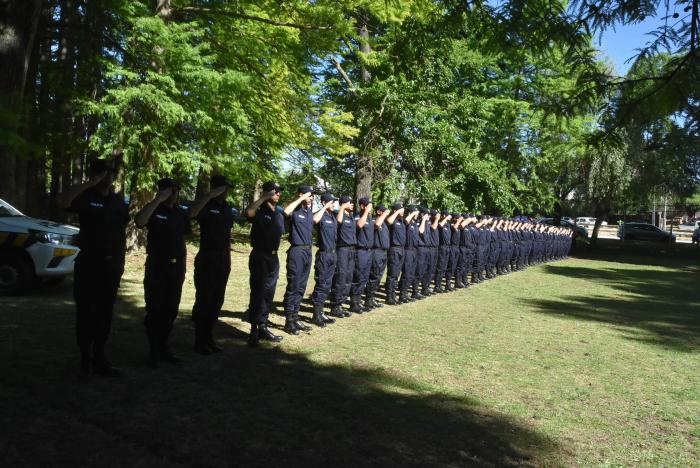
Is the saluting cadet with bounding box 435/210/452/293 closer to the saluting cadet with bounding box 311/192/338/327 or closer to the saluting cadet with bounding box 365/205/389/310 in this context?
the saluting cadet with bounding box 365/205/389/310

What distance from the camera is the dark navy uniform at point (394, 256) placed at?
453 inches

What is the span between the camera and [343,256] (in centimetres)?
961

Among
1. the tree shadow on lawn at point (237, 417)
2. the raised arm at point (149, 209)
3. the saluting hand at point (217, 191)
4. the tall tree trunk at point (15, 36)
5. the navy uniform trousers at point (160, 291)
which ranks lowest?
the tree shadow on lawn at point (237, 417)

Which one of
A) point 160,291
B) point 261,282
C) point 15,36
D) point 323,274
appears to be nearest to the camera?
point 15,36

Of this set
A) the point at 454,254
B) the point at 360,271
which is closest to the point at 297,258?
the point at 360,271

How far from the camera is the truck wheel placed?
29.9ft

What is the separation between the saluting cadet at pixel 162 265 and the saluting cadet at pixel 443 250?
28.3 ft

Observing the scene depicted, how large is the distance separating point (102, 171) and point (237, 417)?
7.64ft

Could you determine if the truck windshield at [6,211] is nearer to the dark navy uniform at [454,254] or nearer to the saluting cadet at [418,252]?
the saluting cadet at [418,252]

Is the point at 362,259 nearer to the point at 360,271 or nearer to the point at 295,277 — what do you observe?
the point at 360,271

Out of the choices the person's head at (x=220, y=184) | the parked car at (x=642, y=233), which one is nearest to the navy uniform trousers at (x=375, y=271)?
the person's head at (x=220, y=184)

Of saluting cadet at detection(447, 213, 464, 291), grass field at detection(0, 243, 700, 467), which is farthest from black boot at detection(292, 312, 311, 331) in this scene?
saluting cadet at detection(447, 213, 464, 291)

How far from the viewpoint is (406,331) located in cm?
878

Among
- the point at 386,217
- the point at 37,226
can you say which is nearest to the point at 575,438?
the point at 386,217
